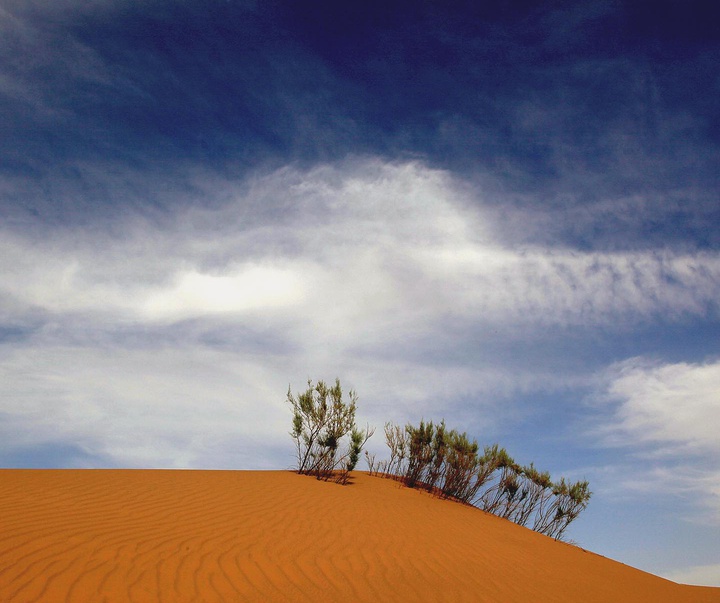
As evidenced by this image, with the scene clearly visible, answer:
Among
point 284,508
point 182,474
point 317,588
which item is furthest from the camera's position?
point 182,474

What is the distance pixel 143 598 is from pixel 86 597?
49 centimetres

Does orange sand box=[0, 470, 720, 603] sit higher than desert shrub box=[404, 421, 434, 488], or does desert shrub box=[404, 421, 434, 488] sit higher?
desert shrub box=[404, 421, 434, 488]

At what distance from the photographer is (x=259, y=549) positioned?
254 inches

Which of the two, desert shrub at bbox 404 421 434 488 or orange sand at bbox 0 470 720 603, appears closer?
orange sand at bbox 0 470 720 603

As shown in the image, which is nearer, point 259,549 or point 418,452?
point 259,549

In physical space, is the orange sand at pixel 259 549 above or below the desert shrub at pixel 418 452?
below

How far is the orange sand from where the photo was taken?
199 inches

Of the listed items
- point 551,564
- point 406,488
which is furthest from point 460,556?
point 406,488

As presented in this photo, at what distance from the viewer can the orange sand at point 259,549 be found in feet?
16.6

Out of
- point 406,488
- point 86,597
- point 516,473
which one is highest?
point 516,473

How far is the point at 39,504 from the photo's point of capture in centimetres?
739

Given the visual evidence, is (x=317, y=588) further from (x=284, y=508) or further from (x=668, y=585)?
(x=668, y=585)

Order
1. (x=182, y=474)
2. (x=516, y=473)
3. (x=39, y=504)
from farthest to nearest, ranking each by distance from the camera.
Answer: (x=516, y=473), (x=182, y=474), (x=39, y=504)

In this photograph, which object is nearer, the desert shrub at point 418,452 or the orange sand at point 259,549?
the orange sand at point 259,549
